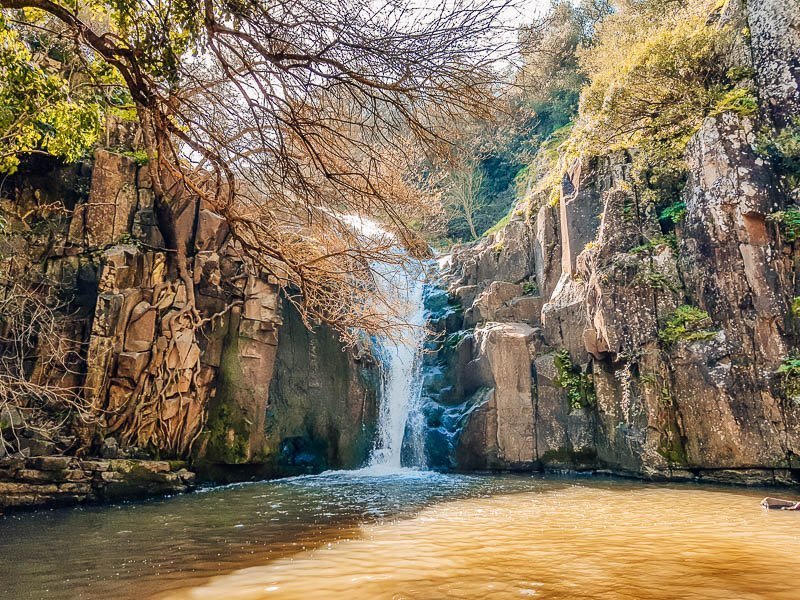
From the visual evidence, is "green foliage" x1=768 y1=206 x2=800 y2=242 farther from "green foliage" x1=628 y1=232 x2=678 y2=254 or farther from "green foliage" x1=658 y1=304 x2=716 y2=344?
"green foliage" x1=658 y1=304 x2=716 y2=344

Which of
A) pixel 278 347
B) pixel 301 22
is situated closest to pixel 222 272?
pixel 278 347

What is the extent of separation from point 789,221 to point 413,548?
10003 millimetres

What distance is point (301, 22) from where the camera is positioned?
3467 mm

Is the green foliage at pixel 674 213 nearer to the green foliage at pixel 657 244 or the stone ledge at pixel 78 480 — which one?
the green foliage at pixel 657 244

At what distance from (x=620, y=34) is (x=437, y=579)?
16952 millimetres

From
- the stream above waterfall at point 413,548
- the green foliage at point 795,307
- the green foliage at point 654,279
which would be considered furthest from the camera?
the green foliage at point 654,279

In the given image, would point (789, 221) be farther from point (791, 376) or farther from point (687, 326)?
point (791, 376)

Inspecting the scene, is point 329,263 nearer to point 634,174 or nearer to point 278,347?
point 278,347

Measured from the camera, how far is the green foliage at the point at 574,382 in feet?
39.2

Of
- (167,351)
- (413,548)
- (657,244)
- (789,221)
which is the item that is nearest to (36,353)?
(167,351)

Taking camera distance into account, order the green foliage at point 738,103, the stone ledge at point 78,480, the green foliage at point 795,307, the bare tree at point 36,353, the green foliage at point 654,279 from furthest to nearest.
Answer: the green foliage at point 654,279
the green foliage at point 738,103
the green foliage at point 795,307
the bare tree at point 36,353
the stone ledge at point 78,480

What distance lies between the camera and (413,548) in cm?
449

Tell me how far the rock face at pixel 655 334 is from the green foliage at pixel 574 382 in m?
0.04

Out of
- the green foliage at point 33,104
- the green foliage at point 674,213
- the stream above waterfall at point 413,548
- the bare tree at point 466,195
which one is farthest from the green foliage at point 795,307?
the bare tree at point 466,195
